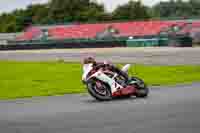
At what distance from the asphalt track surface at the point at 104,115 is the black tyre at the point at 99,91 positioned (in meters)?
0.21

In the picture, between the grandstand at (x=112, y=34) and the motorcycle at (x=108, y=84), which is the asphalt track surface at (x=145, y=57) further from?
the motorcycle at (x=108, y=84)

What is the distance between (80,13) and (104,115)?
370ft

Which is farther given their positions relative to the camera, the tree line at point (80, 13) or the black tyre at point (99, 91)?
the tree line at point (80, 13)

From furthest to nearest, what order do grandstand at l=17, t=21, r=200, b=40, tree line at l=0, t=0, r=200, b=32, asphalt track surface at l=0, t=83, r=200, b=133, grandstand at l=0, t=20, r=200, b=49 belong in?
tree line at l=0, t=0, r=200, b=32
grandstand at l=17, t=21, r=200, b=40
grandstand at l=0, t=20, r=200, b=49
asphalt track surface at l=0, t=83, r=200, b=133

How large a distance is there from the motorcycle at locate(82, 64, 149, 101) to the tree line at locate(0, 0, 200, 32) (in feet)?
306

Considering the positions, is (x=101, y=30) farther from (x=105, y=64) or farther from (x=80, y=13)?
(x=105, y=64)

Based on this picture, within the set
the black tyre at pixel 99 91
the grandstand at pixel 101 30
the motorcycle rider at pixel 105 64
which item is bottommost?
the grandstand at pixel 101 30

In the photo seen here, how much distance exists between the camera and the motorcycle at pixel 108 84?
12672 millimetres

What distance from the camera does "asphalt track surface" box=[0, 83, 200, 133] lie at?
27.2 feet

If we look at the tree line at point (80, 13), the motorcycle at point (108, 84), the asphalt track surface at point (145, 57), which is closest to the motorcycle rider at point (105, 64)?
the motorcycle at point (108, 84)

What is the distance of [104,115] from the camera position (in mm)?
9820

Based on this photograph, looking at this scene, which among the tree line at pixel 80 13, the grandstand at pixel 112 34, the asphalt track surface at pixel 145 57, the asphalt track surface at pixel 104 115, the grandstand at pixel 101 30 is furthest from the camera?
the tree line at pixel 80 13

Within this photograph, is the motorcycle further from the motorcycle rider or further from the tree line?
the tree line

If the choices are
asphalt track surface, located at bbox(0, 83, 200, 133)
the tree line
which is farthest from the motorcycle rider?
the tree line
